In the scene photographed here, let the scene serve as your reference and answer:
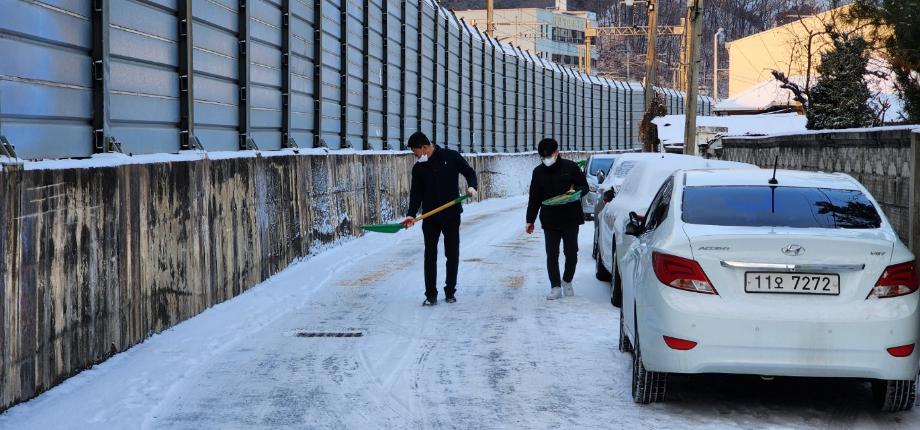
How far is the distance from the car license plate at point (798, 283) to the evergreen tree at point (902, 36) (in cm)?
1141

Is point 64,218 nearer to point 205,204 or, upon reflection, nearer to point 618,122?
point 205,204

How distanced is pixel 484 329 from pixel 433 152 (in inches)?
111

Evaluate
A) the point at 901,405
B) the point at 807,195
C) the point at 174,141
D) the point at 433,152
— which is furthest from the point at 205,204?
the point at 901,405

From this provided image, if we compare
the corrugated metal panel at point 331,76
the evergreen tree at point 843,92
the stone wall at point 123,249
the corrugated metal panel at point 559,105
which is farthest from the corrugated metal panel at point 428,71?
the corrugated metal panel at point 559,105

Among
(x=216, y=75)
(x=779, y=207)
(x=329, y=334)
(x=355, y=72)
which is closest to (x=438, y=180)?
(x=329, y=334)

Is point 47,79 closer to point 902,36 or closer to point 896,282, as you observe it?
point 896,282

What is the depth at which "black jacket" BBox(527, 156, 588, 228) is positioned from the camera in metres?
12.4

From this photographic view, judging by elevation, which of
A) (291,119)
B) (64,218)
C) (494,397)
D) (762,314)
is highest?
(291,119)

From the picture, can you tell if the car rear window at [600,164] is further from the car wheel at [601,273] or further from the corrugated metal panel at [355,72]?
the car wheel at [601,273]

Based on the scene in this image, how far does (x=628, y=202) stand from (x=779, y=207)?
5175mm

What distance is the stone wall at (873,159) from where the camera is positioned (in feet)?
35.1

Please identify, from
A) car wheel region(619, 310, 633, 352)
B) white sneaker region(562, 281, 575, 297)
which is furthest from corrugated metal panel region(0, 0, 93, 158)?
white sneaker region(562, 281, 575, 297)

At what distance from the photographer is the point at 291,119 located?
678 inches

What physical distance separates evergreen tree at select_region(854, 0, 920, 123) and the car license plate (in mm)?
11408
